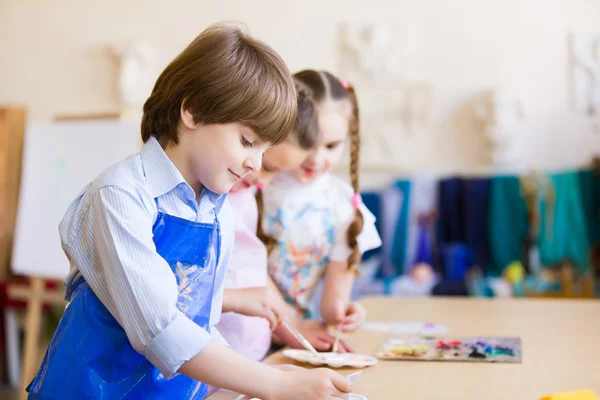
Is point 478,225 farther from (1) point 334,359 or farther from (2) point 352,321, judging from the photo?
(1) point 334,359

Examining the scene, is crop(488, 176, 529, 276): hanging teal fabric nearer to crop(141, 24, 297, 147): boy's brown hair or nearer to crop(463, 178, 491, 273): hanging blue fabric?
crop(463, 178, 491, 273): hanging blue fabric

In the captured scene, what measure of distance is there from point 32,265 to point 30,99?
1490mm

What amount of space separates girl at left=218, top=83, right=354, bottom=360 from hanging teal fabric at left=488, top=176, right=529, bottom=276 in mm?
2135

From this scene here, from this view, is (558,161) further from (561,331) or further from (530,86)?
(561,331)

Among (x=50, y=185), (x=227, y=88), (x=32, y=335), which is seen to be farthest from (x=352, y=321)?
(x=50, y=185)

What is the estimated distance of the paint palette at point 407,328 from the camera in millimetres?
1416

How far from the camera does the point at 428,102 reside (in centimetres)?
364

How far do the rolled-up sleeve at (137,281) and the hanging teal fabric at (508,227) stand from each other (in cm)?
270

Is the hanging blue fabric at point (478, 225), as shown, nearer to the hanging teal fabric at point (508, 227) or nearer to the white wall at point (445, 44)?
the hanging teal fabric at point (508, 227)

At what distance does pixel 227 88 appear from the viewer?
0.87m

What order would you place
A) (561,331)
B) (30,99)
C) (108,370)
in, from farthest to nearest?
(30,99)
(561,331)
(108,370)

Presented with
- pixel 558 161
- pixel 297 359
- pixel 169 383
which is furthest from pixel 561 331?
pixel 558 161

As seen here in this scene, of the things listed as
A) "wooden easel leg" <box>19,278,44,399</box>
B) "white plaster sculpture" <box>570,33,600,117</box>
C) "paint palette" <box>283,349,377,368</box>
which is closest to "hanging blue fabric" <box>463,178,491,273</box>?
"white plaster sculpture" <box>570,33,600,117</box>

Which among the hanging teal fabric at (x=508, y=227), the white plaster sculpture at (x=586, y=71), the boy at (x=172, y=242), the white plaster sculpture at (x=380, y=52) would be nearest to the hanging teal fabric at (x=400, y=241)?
the hanging teal fabric at (x=508, y=227)
